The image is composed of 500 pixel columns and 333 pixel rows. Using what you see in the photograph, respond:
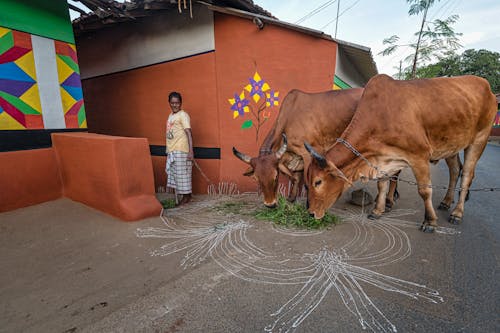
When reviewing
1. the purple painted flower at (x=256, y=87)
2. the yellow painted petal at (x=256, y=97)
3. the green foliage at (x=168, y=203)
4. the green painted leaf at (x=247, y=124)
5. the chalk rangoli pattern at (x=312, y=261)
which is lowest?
the green foliage at (x=168, y=203)

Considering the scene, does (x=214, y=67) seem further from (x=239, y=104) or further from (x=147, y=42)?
(x=147, y=42)

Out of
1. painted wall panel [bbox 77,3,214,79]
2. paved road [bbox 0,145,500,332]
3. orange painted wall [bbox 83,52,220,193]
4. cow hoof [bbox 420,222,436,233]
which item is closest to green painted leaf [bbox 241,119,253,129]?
orange painted wall [bbox 83,52,220,193]

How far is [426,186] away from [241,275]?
2577mm

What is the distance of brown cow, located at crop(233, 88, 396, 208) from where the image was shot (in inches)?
150

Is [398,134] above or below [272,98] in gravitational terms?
below

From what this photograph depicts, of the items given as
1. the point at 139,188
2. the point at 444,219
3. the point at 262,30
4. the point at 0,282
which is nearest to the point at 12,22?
the point at 139,188

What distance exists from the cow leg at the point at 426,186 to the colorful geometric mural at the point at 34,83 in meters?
5.52

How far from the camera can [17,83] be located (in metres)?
3.52

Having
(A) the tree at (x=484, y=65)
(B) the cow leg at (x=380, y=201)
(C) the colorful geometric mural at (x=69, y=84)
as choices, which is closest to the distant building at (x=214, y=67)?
(C) the colorful geometric mural at (x=69, y=84)

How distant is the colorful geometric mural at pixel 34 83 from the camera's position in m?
3.42

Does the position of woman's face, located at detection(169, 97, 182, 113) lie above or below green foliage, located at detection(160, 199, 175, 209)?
above

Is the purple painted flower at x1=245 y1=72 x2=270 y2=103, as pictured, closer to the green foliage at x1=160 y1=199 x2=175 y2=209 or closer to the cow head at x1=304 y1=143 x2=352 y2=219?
the cow head at x1=304 y1=143 x2=352 y2=219

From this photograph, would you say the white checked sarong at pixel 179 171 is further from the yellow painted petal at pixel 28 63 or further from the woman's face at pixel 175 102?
the yellow painted petal at pixel 28 63

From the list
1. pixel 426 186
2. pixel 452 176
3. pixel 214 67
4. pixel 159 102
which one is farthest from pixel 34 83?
pixel 452 176
